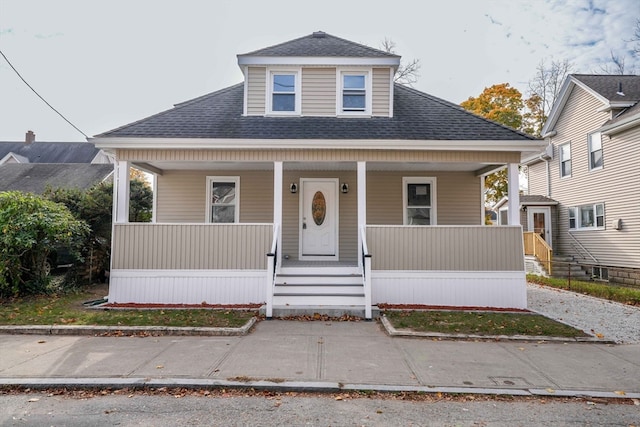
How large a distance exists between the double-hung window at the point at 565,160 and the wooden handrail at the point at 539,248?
2933 millimetres

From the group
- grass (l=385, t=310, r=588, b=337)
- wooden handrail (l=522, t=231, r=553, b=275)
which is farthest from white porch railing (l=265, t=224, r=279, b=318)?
wooden handrail (l=522, t=231, r=553, b=275)

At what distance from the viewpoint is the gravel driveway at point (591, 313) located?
635cm

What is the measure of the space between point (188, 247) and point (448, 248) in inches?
221

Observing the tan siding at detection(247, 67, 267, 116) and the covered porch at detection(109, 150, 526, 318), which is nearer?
the covered porch at detection(109, 150, 526, 318)

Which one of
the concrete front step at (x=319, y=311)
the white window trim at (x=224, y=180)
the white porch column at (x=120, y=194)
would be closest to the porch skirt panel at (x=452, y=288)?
the concrete front step at (x=319, y=311)

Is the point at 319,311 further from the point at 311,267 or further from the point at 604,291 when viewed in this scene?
the point at 604,291

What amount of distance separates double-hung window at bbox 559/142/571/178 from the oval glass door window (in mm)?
12201

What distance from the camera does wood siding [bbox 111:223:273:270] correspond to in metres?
7.89

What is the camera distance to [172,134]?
8109mm

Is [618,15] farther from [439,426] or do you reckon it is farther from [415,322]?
[439,426]

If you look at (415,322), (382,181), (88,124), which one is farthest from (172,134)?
(88,124)

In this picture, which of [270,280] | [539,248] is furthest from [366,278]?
[539,248]

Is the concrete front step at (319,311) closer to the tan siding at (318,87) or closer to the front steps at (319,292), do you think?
the front steps at (319,292)

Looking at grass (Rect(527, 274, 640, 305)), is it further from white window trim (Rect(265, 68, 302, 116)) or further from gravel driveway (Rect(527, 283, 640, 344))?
white window trim (Rect(265, 68, 302, 116))
